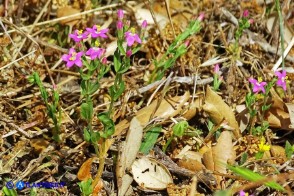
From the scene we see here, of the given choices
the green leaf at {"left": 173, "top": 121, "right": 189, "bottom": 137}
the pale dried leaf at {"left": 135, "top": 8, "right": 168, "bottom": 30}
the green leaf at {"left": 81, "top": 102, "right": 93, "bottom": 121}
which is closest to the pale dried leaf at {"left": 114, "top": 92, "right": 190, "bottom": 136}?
the green leaf at {"left": 173, "top": 121, "right": 189, "bottom": 137}

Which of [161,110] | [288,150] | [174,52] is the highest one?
[174,52]

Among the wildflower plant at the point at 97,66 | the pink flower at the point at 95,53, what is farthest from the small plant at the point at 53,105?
the pink flower at the point at 95,53

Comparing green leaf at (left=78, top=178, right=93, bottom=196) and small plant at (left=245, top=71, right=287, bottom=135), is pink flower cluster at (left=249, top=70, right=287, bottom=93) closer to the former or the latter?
small plant at (left=245, top=71, right=287, bottom=135)

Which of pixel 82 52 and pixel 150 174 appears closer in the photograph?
pixel 82 52

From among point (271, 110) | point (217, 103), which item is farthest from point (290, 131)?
point (217, 103)

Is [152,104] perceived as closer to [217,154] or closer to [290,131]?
[217,154]

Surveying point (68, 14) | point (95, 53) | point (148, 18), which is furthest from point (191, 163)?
point (68, 14)

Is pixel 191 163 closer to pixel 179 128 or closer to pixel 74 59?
pixel 179 128
